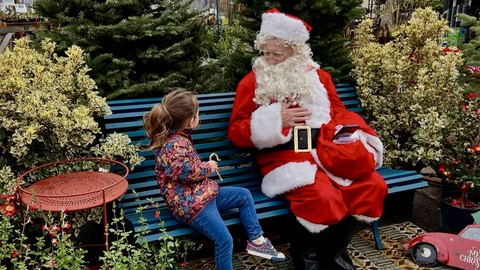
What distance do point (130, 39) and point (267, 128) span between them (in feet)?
4.15

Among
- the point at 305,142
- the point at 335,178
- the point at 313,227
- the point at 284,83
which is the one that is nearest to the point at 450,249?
the point at 335,178

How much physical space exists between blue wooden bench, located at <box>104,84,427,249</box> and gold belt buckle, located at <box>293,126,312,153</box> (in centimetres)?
39

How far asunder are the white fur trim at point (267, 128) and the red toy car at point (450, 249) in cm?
125

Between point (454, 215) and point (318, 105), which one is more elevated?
point (318, 105)

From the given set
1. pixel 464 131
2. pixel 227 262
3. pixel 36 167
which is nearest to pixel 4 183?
pixel 36 167

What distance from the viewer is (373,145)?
3.38 metres

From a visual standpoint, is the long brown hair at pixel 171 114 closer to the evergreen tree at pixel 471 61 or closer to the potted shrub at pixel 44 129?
the potted shrub at pixel 44 129

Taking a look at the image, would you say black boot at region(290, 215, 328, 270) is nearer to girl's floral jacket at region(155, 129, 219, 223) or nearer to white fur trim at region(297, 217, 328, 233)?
white fur trim at region(297, 217, 328, 233)

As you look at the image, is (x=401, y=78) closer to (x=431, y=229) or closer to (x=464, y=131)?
(x=464, y=131)

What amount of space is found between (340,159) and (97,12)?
2.07 metres

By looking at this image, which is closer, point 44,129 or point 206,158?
point 44,129

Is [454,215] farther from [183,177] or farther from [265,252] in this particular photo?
[183,177]

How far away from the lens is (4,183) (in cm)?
274

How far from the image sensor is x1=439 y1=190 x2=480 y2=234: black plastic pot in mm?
3654
